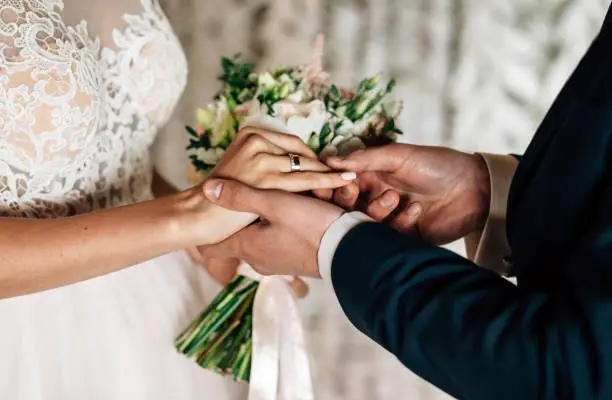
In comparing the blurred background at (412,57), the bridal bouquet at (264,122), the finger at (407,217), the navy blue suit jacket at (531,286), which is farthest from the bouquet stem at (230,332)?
the blurred background at (412,57)

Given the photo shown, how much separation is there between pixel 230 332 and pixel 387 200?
0.43 m

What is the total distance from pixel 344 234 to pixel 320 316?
3.07 ft

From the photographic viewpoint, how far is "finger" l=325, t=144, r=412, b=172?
39.9 inches

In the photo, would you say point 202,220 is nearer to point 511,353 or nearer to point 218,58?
point 511,353

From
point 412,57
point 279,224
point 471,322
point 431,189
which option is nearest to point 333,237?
point 279,224

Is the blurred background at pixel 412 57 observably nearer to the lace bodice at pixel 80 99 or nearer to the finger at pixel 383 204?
the lace bodice at pixel 80 99

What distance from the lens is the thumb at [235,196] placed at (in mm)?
938

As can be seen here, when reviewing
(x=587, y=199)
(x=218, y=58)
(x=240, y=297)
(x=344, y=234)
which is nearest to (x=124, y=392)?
(x=240, y=297)

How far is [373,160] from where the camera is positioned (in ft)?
3.42

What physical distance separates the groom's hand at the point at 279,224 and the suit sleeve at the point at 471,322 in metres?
0.10

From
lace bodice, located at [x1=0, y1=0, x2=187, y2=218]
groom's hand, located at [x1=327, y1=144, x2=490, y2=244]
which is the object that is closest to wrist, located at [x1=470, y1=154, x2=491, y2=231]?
groom's hand, located at [x1=327, y1=144, x2=490, y2=244]

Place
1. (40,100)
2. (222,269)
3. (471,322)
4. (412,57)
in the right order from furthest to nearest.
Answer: (412,57), (222,269), (40,100), (471,322)

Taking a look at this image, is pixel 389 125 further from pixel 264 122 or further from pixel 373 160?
pixel 264 122

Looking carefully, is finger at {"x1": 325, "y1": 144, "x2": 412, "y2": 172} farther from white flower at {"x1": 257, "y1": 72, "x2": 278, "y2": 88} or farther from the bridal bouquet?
white flower at {"x1": 257, "y1": 72, "x2": 278, "y2": 88}
